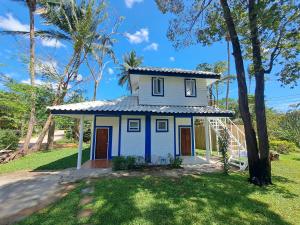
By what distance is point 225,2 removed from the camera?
329 inches

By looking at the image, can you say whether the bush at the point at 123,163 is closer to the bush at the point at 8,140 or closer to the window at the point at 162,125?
the window at the point at 162,125

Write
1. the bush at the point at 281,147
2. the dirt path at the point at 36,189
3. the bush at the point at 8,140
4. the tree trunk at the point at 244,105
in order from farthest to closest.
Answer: the bush at the point at 281,147, the bush at the point at 8,140, the tree trunk at the point at 244,105, the dirt path at the point at 36,189

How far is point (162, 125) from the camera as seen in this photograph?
1241 cm

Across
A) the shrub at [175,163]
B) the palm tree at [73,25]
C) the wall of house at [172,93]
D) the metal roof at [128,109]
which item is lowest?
the shrub at [175,163]

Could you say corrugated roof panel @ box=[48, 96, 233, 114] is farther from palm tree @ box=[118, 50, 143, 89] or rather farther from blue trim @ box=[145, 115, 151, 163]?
palm tree @ box=[118, 50, 143, 89]

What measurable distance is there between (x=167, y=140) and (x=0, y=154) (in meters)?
11.5

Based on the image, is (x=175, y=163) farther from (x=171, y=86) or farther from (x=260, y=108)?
(x=171, y=86)

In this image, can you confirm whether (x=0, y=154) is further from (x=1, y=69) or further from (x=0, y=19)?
(x=0, y=19)

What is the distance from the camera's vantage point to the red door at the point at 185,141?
1398cm

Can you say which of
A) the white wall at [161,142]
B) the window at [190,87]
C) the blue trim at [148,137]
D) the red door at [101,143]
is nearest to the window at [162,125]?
the white wall at [161,142]

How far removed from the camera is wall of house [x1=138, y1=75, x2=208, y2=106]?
13.2m

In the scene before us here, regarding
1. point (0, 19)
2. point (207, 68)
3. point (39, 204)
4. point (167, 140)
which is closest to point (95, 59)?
point (0, 19)

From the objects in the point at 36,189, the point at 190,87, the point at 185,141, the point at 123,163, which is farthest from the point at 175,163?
the point at 36,189

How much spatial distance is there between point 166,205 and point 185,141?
9023 millimetres
